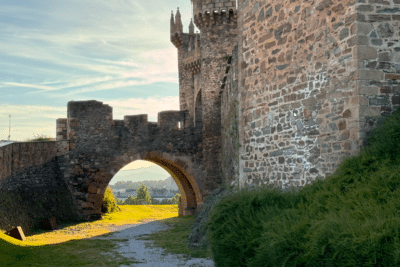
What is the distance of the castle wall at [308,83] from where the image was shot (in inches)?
207

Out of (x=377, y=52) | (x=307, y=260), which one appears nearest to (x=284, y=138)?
(x=377, y=52)

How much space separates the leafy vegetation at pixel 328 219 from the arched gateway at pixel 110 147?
11035 mm

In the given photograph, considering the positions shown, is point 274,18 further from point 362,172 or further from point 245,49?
point 362,172

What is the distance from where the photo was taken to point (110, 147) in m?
15.8

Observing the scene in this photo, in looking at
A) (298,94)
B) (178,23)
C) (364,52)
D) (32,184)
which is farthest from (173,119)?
(364,52)

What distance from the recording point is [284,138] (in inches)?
259

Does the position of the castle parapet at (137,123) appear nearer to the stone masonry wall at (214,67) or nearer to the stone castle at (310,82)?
the stone masonry wall at (214,67)

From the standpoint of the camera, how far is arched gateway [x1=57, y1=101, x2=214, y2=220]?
15.3 meters

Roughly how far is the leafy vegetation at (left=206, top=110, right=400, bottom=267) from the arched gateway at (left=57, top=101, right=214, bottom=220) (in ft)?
36.2

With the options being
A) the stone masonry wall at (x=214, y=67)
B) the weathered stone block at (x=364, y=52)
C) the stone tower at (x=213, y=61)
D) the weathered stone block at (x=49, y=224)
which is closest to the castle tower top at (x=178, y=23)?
the stone tower at (x=213, y=61)

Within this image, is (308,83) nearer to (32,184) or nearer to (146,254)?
(146,254)

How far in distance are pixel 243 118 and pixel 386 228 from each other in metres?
4.84

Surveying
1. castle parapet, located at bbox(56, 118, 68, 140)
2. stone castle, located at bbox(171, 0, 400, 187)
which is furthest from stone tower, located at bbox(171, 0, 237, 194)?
stone castle, located at bbox(171, 0, 400, 187)

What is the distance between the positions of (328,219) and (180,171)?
1488 cm
